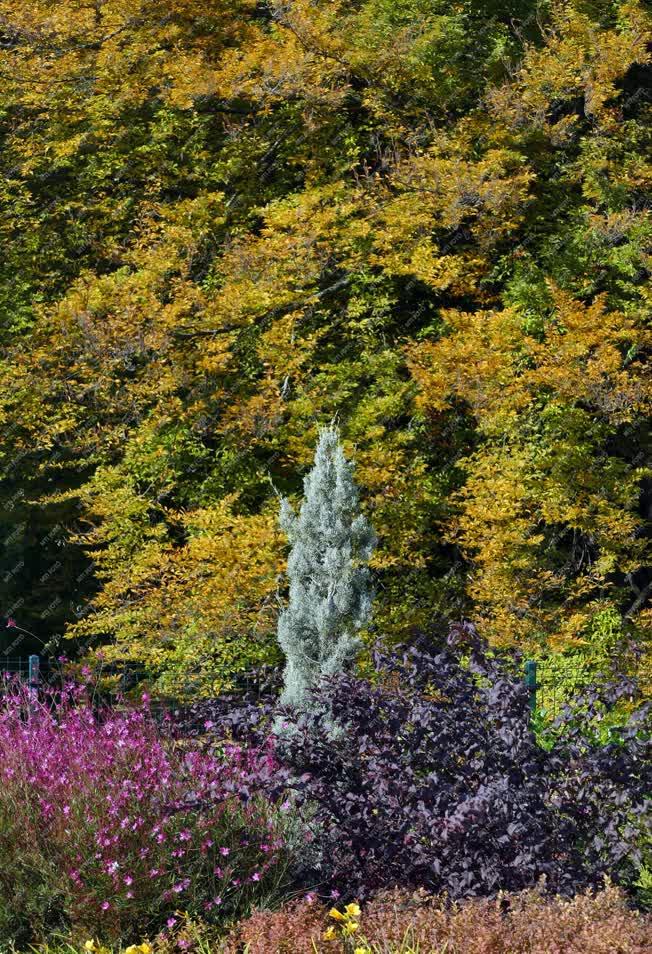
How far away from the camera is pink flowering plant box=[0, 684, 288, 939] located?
4.82 meters

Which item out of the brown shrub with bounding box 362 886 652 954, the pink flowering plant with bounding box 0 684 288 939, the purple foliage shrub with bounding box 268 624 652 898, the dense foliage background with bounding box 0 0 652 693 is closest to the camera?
the brown shrub with bounding box 362 886 652 954

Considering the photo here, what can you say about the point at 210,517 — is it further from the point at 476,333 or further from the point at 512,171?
the point at 512,171

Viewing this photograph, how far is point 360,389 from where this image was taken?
11867 millimetres

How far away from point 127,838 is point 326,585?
2964mm

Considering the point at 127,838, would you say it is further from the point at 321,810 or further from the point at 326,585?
the point at 326,585

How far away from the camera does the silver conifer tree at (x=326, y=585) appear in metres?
7.56

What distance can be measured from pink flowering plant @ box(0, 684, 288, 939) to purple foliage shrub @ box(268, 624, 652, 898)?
252mm

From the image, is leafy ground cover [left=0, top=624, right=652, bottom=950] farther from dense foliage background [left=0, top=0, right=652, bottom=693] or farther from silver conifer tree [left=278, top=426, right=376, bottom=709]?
dense foliage background [left=0, top=0, right=652, bottom=693]

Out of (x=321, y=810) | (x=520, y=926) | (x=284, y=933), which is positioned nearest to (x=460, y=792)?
(x=321, y=810)

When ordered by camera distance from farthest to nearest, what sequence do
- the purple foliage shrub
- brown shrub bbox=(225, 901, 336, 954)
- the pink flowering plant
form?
the purple foliage shrub
the pink flowering plant
brown shrub bbox=(225, 901, 336, 954)

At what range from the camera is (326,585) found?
303 inches

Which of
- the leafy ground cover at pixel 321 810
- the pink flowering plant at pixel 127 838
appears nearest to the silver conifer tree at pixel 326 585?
the leafy ground cover at pixel 321 810

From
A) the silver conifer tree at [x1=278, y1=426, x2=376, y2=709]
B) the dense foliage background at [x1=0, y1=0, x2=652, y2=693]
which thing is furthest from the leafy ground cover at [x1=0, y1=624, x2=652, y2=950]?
the dense foliage background at [x1=0, y1=0, x2=652, y2=693]

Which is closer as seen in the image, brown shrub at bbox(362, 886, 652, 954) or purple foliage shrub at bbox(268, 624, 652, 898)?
brown shrub at bbox(362, 886, 652, 954)
